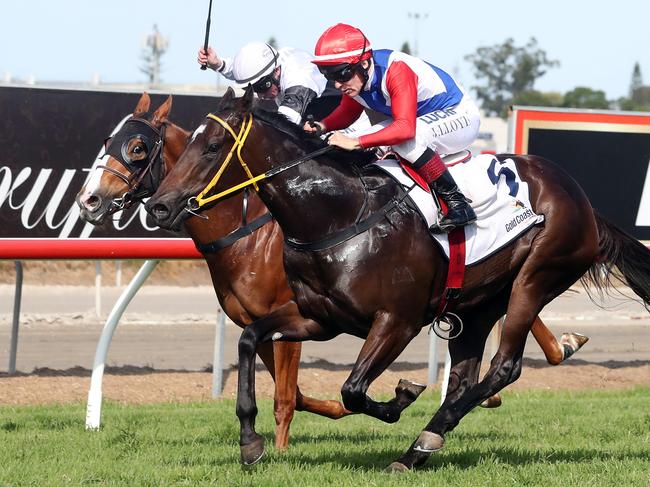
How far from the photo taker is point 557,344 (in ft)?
23.9

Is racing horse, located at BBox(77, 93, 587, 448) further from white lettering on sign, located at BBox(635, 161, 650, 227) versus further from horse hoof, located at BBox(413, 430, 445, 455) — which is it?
white lettering on sign, located at BBox(635, 161, 650, 227)

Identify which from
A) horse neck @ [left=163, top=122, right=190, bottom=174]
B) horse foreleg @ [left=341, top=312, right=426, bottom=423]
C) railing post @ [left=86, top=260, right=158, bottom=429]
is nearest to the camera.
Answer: horse foreleg @ [left=341, top=312, right=426, bottom=423]

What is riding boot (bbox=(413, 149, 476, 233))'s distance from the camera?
5.60m

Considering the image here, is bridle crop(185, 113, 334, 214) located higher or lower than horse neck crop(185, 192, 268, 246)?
higher

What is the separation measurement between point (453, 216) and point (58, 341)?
7.84 m

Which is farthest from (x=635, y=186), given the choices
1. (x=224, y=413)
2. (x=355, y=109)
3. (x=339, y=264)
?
(x=339, y=264)

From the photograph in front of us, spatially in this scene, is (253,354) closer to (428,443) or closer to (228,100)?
(428,443)

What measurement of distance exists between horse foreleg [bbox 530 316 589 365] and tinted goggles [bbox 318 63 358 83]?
2364 millimetres

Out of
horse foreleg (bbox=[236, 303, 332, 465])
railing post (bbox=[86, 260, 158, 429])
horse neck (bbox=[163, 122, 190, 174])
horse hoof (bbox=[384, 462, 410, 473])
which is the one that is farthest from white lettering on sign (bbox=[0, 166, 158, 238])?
horse hoof (bbox=[384, 462, 410, 473])

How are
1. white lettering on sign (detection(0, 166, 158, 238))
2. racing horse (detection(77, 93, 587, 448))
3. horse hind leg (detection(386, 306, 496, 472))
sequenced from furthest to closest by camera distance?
white lettering on sign (detection(0, 166, 158, 238)) < racing horse (detection(77, 93, 587, 448)) < horse hind leg (detection(386, 306, 496, 472))

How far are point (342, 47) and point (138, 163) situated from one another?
1.87 metres

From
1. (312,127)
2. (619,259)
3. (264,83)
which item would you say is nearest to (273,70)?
(264,83)

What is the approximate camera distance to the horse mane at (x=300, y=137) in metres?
5.56

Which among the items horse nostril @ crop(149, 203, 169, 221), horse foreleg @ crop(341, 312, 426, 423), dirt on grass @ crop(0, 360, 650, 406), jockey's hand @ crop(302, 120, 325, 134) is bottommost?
dirt on grass @ crop(0, 360, 650, 406)
